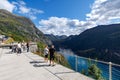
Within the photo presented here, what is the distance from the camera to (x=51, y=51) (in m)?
21.9

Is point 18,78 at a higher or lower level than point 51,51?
lower

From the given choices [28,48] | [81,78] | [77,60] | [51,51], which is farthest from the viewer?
[28,48]

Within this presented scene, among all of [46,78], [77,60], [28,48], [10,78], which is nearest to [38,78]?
[46,78]

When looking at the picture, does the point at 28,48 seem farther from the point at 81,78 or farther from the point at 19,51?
the point at 81,78

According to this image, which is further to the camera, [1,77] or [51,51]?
[51,51]

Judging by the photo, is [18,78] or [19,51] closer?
[18,78]

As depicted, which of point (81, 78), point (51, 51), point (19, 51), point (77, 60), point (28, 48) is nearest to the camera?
point (81, 78)

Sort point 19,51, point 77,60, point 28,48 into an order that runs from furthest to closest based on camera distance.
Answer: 1. point 28,48
2. point 19,51
3. point 77,60

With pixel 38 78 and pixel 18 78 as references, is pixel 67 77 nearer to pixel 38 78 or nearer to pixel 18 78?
pixel 38 78

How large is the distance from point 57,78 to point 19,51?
23893 mm

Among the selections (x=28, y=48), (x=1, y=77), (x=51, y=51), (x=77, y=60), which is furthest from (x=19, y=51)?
(x=1, y=77)

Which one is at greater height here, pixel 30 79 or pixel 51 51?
pixel 51 51

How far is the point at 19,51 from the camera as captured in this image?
3838 cm

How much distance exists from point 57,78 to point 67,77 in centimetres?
61
